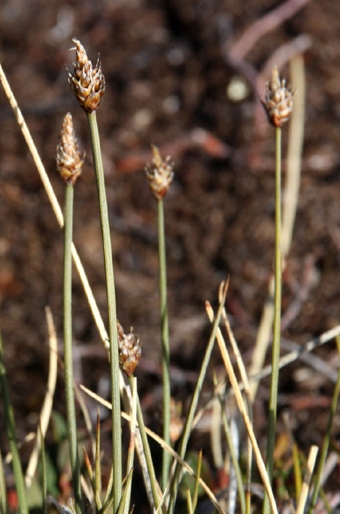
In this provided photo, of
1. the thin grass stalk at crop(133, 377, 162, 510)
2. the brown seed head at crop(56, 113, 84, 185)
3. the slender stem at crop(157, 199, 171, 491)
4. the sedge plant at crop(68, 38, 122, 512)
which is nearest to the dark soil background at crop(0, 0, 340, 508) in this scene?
the slender stem at crop(157, 199, 171, 491)

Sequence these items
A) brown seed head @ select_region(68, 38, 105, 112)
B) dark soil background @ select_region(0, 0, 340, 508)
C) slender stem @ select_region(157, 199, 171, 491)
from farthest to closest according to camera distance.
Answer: dark soil background @ select_region(0, 0, 340, 508), slender stem @ select_region(157, 199, 171, 491), brown seed head @ select_region(68, 38, 105, 112)

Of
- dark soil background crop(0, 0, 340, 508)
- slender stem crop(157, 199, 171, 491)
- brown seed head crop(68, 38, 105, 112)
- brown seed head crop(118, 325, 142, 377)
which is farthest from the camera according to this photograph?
dark soil background crop(0, 0, 340, 508)

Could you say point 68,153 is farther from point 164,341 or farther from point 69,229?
point 164,341

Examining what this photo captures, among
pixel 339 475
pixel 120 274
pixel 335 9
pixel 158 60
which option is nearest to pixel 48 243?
pixel 120 274

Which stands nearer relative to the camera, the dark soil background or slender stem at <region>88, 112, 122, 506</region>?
slender stem at <region>88, 112, 122, 506</region>

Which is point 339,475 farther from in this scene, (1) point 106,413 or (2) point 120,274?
(2) point 120,274

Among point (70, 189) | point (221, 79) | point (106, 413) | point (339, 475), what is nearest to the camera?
point (70, 189)

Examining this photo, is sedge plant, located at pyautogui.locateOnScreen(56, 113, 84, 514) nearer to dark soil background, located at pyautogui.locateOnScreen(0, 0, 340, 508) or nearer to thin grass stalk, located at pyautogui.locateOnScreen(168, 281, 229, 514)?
thin grass stalk, located at pyautogui.locateOnScreen(168, 281, 229, 514)

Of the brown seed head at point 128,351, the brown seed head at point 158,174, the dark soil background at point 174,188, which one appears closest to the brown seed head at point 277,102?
the brown seed head at point 158,174
